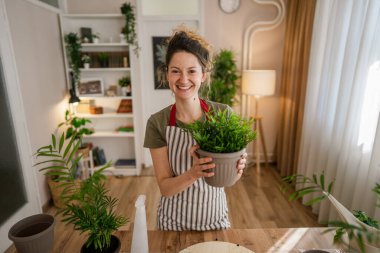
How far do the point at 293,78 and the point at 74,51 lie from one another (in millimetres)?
2775

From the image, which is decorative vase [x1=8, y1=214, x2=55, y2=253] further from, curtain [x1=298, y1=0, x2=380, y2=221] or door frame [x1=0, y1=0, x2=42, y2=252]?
curtain [x1=298, y1=0, x2=380, y2=221]

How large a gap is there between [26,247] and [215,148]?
2.23 feet

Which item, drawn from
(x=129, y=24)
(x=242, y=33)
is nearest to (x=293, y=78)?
(x=242, y=33)

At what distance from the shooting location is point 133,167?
3.60m

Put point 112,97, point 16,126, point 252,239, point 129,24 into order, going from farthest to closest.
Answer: point 112,97, point 129,24, point 16,126, point 252,239

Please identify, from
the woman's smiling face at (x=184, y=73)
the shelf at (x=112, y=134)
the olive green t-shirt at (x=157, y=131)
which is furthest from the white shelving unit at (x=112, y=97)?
the woman's smiling face at (x=184, y=73)

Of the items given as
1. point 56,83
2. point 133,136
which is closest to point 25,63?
point 56,83

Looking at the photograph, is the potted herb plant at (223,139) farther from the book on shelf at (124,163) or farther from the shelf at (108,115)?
the book on shelf at (124,163)

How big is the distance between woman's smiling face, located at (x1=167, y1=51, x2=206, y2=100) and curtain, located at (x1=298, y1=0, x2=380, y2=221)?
4.53ft

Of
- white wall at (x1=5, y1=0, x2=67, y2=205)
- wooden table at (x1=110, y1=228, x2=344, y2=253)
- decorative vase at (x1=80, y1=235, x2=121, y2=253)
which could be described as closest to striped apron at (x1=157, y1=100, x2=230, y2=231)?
wooden table at (x1=110, y1=228, x2=344, y2=253)

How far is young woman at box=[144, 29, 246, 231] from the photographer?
3.40 feet

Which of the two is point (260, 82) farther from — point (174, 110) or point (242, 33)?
point (174, 110)

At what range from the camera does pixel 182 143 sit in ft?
3.82

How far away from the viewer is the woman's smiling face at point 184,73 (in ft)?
3.36
